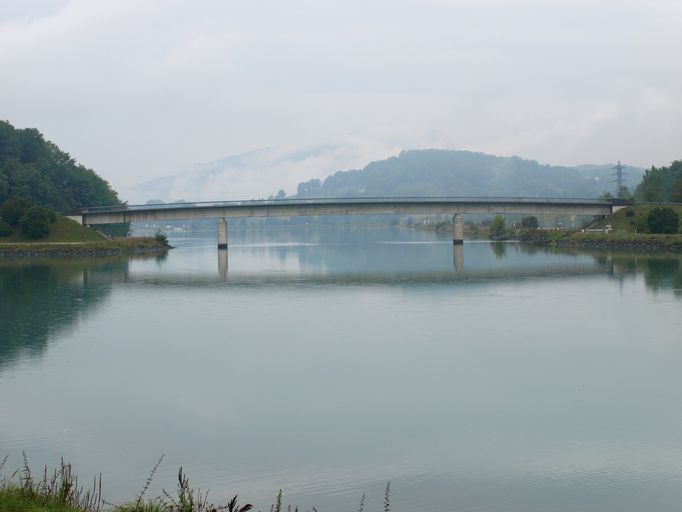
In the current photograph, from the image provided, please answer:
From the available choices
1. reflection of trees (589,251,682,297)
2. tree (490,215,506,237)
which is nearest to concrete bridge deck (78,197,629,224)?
reflection of trees (589,251,682,297)

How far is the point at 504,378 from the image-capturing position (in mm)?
26109

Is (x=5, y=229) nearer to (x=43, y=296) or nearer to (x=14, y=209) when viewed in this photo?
(x=14, y=209)

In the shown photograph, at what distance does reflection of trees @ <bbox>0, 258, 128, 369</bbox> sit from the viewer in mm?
34844

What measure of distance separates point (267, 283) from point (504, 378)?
132ft

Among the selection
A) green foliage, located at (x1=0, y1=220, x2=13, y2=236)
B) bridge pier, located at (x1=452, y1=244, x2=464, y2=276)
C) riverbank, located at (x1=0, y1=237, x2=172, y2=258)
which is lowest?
bridge pier, located at (x1=452, y1=244, x2=464, y2=276)

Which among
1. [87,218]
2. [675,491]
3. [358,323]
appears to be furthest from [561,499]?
[87,218]

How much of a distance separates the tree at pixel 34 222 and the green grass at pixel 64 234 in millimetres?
909

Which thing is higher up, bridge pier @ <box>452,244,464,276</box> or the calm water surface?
bridge pier @ <box>452,244,464,276</box>

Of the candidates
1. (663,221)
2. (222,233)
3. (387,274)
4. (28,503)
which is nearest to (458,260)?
(387,274)

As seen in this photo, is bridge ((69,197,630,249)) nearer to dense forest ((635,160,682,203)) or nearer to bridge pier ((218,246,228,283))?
bridge pier ((218,246,228,283))

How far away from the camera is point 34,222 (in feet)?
346

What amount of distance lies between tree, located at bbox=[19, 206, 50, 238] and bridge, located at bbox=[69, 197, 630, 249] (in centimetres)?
839

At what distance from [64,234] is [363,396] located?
95.2 meters

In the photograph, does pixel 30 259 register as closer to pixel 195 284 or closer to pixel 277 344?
pixel 195 284
